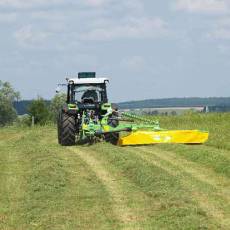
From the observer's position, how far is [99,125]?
63.5 ft

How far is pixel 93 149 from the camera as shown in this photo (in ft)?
59.6

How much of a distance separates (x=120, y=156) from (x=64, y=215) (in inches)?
247

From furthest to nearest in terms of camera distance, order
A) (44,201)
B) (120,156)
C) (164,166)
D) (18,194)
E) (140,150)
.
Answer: (140,150) → (120,156) → (164,166) → (18,194) → (44,201)

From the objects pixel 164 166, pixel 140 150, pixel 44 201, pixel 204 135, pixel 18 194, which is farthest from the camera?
pixel 204 135

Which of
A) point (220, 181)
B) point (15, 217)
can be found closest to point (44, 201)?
point (15, 217)

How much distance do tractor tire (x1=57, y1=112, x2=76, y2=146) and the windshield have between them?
1.23 m

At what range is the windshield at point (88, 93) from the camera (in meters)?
20.9

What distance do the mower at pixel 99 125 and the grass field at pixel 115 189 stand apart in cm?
144

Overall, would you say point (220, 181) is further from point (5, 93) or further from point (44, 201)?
point (5, 93)

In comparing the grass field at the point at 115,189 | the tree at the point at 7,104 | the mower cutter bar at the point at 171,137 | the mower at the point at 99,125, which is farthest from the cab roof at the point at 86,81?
the tree at the point at 7,104

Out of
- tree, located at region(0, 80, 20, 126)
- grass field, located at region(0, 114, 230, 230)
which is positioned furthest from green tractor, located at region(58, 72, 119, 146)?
tree, located at region(0, 80, 20, 126)

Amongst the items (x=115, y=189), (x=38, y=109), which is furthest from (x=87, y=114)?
(x=38, y=109)

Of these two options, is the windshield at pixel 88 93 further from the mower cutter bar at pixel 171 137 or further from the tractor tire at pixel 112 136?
the mower cutter bar at pixel 171 137

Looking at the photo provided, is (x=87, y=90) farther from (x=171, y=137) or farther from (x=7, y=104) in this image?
(x=7, y=104)
